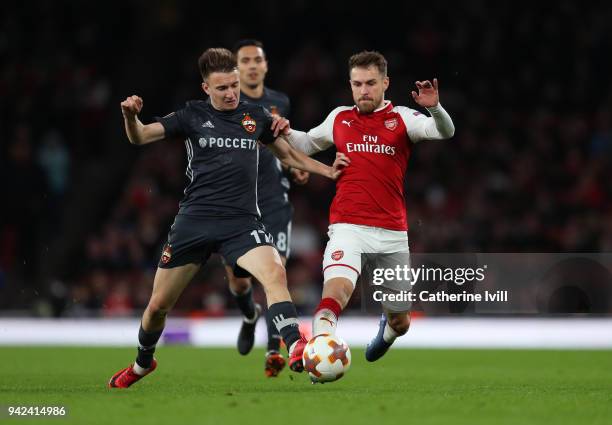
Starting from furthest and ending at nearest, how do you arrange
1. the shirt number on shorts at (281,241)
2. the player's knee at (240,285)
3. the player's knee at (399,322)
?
1. the player's knee at (240,285)
2. the shirt number on shorts at (281,241)
3. the player's knee at (399,322)

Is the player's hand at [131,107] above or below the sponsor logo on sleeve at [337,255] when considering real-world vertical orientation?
A: above

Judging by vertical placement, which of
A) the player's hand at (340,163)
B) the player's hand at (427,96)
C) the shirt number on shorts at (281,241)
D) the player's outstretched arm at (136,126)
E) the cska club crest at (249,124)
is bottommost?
the shirt number on shorts at (281,241)

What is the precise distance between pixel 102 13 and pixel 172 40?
1.46m

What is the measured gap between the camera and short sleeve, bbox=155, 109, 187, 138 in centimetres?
766

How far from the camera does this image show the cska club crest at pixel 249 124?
780 centimetres

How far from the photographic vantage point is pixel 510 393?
23.9 ft

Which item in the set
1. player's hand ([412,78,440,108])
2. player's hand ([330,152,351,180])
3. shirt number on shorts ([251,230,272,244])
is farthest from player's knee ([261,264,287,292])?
player's hand ([412,78,440,108])

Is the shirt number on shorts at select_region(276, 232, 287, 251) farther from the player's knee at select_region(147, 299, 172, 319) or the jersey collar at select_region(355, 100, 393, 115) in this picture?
the player's knee at select_region(147, 299, 172, 319)

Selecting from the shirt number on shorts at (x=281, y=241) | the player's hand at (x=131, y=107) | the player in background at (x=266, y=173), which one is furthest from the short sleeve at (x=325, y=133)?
the shirt number on shorts at (x=281, y=241)

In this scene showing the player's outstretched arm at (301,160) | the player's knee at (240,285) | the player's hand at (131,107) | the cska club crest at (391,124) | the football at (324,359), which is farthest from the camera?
the player's knee at (240,285)

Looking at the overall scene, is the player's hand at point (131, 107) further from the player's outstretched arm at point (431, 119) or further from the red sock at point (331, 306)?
the player's outstretched arm at point (431, 119)

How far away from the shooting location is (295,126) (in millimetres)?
17719

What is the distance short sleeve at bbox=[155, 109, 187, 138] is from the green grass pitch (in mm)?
1708

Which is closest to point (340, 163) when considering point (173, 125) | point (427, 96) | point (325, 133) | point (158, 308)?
point (325, 133)
